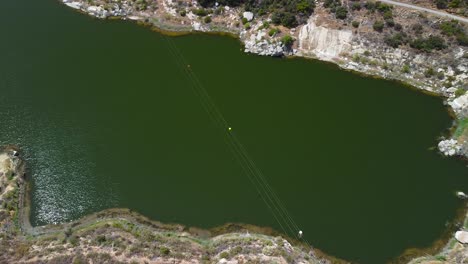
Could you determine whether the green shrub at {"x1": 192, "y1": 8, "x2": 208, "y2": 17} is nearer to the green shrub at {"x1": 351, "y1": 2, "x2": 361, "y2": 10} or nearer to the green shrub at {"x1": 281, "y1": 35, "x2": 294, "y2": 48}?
the green shrub at {"x1": 281, "y1": 35, "x2": 294, "y2": 48}

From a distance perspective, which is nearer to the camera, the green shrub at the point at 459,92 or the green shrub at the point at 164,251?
the green shrub at the point at 164,251

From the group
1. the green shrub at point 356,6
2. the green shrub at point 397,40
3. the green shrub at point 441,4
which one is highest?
the green shrub at point 441,4

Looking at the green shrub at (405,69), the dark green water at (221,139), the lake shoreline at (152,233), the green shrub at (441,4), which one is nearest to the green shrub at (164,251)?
the lake shoreline at (152,233)

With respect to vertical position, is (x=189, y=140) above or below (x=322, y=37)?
below

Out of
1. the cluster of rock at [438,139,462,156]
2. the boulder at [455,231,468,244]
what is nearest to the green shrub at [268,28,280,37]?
the cluster of rock at [438,139,462,156]

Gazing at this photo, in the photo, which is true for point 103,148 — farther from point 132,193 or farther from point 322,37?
point 322,37

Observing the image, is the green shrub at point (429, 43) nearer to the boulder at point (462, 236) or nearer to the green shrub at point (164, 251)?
the boulder at point (462, 236)

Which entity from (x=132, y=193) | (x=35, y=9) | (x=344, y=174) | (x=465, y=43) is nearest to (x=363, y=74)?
(x=465, y=43)
